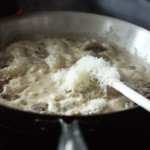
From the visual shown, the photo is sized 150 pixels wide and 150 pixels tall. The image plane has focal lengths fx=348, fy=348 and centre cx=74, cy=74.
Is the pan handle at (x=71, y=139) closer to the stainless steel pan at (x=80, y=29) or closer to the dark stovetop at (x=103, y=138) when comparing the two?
the dark stovetop at (x=103, y=138)

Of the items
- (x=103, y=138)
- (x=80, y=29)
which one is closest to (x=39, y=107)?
(x=103, y=138)

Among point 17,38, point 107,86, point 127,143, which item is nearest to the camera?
point 127,143

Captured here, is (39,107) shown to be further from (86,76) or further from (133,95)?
(133,95)

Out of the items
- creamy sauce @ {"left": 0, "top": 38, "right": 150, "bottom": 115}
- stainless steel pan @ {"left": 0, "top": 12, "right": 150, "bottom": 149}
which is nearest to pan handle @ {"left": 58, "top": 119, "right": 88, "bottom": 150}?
creamy sauce @ {"left": 0, "top": 38, "right": 150, "bottom": 115}

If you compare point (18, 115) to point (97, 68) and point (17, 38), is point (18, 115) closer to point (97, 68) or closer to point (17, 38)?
point (97, 68)

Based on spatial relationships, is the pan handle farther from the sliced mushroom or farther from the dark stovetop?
the sliced mushroom

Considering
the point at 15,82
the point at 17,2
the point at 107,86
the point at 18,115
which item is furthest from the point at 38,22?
the point at 18,115
